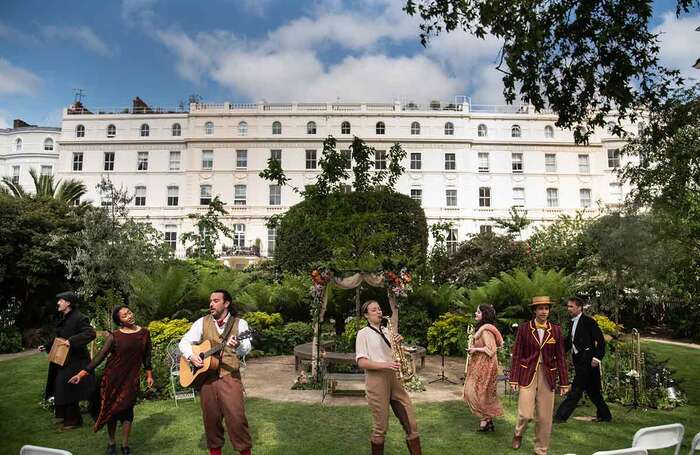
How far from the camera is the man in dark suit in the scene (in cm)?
759

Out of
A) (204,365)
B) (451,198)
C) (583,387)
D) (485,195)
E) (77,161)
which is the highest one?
(77,161)

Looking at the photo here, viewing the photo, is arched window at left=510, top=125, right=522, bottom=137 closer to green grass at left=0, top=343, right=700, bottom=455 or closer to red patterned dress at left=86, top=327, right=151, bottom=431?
green grass at left=0, top=343, right=700, bottom=455

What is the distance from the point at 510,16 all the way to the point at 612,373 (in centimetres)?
661

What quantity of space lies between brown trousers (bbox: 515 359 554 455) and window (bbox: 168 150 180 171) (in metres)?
42.1

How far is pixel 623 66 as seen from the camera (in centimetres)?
695

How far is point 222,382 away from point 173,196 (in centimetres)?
4128

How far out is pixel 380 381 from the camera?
5.30 meters

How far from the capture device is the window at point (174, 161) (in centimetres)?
4416

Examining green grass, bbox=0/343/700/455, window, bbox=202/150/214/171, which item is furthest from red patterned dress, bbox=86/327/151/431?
window, bbox=202/150/214/171

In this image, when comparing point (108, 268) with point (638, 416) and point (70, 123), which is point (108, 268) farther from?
point (70, 123)

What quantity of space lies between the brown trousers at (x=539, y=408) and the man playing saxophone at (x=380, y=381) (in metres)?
1.50

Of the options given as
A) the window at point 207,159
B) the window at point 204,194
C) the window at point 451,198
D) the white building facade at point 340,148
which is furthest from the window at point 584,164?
the window at point 204,194

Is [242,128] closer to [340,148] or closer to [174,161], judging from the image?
[174,161]

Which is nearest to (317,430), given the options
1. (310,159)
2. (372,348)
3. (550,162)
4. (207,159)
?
(372,348)
